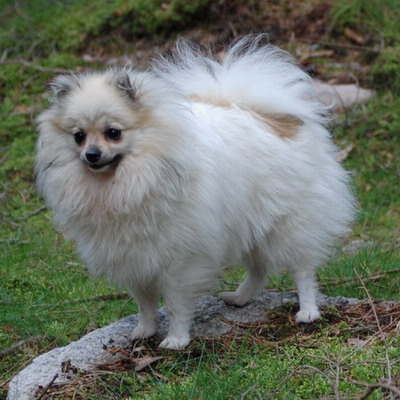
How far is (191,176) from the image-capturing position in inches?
165

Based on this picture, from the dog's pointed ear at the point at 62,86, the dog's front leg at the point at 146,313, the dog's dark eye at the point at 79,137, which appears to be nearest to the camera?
the dog's dark eye at the point at 79,137

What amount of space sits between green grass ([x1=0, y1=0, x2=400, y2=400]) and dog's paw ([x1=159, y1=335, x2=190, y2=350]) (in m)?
0.06

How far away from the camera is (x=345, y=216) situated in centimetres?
486

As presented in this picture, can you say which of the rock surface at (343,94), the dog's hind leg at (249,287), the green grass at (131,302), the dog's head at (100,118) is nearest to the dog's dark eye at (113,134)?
the dog's head at (100,118)

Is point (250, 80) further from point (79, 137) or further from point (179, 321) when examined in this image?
point (179, 321)

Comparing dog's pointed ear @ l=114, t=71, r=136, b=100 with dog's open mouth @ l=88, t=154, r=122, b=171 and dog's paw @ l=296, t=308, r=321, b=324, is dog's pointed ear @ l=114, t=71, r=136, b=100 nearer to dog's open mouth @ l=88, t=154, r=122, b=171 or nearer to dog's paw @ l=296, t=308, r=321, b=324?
dog's open mouth @ l=88, t=154, r=122, b=171

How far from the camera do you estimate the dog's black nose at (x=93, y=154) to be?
13.0 feet

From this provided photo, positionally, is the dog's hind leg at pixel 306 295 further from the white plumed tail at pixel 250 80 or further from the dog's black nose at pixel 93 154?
the dog's black nose at pixel 93 154

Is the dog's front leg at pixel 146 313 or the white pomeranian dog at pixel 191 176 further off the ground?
the white pomeranian dog at pixel 191 176

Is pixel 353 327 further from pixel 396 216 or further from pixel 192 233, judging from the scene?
pixel 396 216

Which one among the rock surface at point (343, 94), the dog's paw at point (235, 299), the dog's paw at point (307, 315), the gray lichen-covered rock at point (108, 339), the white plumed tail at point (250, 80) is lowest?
the gray lichen-covered rock at point (108, 339)

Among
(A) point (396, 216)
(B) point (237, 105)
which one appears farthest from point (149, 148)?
(A) point (396, 216)

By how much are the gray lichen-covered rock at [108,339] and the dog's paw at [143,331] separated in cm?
5

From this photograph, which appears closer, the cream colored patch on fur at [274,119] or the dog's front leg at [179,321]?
the dog's front leg at [179,321]
